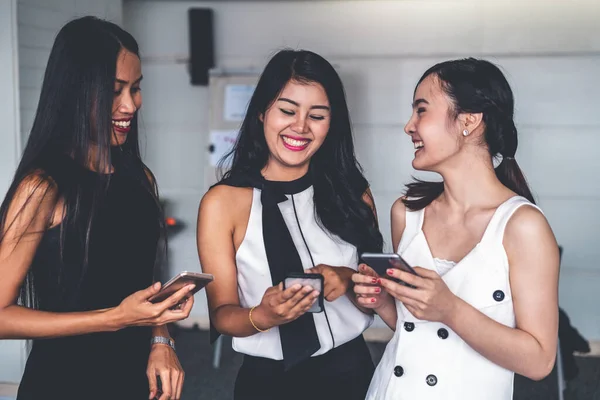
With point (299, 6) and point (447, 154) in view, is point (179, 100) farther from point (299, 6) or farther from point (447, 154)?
point (447, 154)

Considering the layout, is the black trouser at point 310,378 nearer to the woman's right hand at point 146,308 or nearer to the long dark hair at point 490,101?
the woman's right hand at point 146,308

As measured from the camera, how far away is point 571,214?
16.0ft

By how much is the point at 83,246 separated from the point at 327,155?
2.85 ft

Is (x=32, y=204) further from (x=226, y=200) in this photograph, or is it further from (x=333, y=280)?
(x=333, y=280)

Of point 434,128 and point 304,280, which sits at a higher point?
point 434,128

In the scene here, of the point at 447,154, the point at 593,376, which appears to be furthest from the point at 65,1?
the point at 593,376

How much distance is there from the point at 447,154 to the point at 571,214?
3.52 metres

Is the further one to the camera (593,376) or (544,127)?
(544,127)

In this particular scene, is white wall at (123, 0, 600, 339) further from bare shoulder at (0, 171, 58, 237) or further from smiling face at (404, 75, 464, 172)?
bare shoulder at (0, 171, 58, 237)

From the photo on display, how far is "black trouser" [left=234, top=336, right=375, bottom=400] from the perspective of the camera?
1.83 m

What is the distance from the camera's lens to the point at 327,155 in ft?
7.02

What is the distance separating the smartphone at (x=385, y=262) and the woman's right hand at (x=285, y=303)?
180mm

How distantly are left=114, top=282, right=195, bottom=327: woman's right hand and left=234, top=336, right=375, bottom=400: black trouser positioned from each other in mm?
450

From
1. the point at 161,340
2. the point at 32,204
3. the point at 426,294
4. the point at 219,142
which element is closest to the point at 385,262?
the point at 426,294
